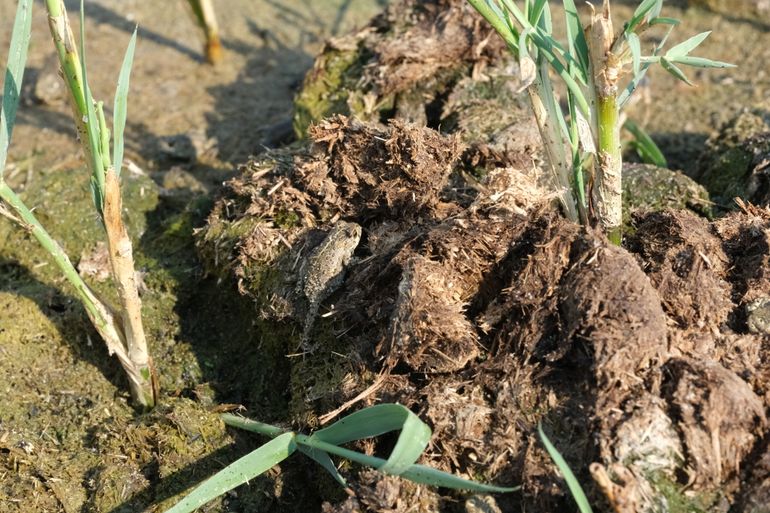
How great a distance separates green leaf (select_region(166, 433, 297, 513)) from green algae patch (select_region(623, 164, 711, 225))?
1497mm

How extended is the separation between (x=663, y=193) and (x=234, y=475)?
1.81 m

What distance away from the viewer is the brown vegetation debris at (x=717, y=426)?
6.35 feet

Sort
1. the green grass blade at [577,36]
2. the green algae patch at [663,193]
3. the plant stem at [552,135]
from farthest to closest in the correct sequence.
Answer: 1. the green algae patch at [663,193]
2. the plant stem at [552,135]
3. the green grass blade at [577,36]

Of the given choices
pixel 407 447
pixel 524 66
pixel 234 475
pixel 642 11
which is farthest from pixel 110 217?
pixel 642 11

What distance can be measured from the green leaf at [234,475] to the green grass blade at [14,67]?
1.01m

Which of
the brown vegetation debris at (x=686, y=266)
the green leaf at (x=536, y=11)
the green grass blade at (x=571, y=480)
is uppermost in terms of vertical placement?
the green leaf at (x=536, y=11)

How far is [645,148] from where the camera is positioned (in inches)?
138

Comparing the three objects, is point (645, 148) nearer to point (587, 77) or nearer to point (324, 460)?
point (587, 77)

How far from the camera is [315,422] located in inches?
91.9

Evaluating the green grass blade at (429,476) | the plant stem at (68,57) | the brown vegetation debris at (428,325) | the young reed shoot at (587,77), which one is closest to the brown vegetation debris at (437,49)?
the young reed shoot at (587,77)

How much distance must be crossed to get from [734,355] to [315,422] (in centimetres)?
120

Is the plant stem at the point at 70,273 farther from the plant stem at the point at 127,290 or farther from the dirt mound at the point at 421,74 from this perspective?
the dirt mound at the point at 421,74

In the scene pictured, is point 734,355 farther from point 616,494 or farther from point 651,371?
point 616,494

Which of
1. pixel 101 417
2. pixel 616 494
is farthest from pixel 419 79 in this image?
pixel 616 494
